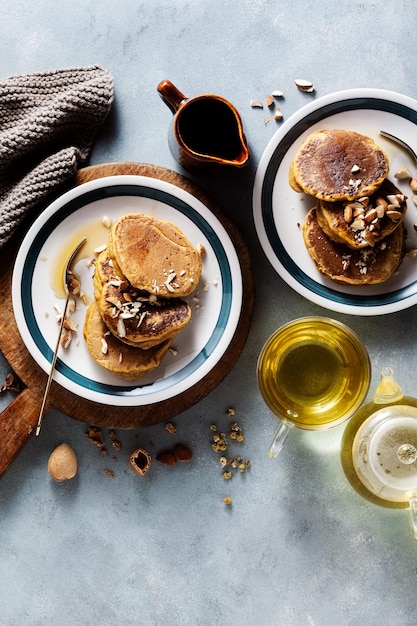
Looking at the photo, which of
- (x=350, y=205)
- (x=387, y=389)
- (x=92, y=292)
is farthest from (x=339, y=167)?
(x=92, y=292)

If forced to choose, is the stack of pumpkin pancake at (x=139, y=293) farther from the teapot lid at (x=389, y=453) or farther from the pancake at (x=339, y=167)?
the teapot lid at (x=389, y=453)

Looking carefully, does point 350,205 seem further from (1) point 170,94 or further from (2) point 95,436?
(2) point 95,436

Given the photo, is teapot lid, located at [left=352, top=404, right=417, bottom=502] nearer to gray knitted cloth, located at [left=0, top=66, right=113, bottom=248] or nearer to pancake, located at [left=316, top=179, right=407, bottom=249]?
pancake, located at [left=316, top=179, right=407, bottom=249]

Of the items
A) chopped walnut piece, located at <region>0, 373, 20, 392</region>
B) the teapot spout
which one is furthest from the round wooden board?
the teapot spout

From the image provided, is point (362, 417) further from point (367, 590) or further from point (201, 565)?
point (201, 565)

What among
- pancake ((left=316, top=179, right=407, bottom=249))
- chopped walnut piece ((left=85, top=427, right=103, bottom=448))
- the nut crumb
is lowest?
chopped walnut piece ((left=85, top=427, right=103, bottom=448))

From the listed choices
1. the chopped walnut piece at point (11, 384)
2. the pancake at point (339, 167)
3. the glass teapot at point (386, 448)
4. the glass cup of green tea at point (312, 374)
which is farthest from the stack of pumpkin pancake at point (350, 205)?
the chopped walnut piece at point (11, 384)
